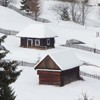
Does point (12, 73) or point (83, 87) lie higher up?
point (12, 73)

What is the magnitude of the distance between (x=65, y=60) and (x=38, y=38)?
18.1 m

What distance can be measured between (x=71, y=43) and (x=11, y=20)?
2080 cm

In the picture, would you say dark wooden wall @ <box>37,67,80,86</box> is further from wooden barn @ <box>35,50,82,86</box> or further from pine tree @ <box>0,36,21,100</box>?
pine tree @ <box>0,36,21,100</box>

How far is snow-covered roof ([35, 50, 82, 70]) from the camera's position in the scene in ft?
113

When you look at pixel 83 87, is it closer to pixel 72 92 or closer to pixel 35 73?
pixel 72 92

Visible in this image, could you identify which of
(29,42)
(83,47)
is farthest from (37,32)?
(83,47)

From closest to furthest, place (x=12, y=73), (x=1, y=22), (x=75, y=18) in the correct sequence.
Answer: (x=12, y=73) → (x=1, y=22) → (x=75, y=18)

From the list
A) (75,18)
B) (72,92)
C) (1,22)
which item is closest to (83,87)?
(72,92)

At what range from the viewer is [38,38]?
175 feet

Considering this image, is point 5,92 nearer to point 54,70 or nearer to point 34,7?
point 54,70

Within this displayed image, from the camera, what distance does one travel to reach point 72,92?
30.5m

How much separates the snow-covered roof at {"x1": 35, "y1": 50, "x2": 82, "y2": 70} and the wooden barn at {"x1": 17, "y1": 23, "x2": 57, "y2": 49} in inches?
634

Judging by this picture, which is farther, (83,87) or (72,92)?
(83,87)

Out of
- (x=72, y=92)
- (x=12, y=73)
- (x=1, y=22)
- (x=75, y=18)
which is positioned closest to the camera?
(x=12, y=73)
